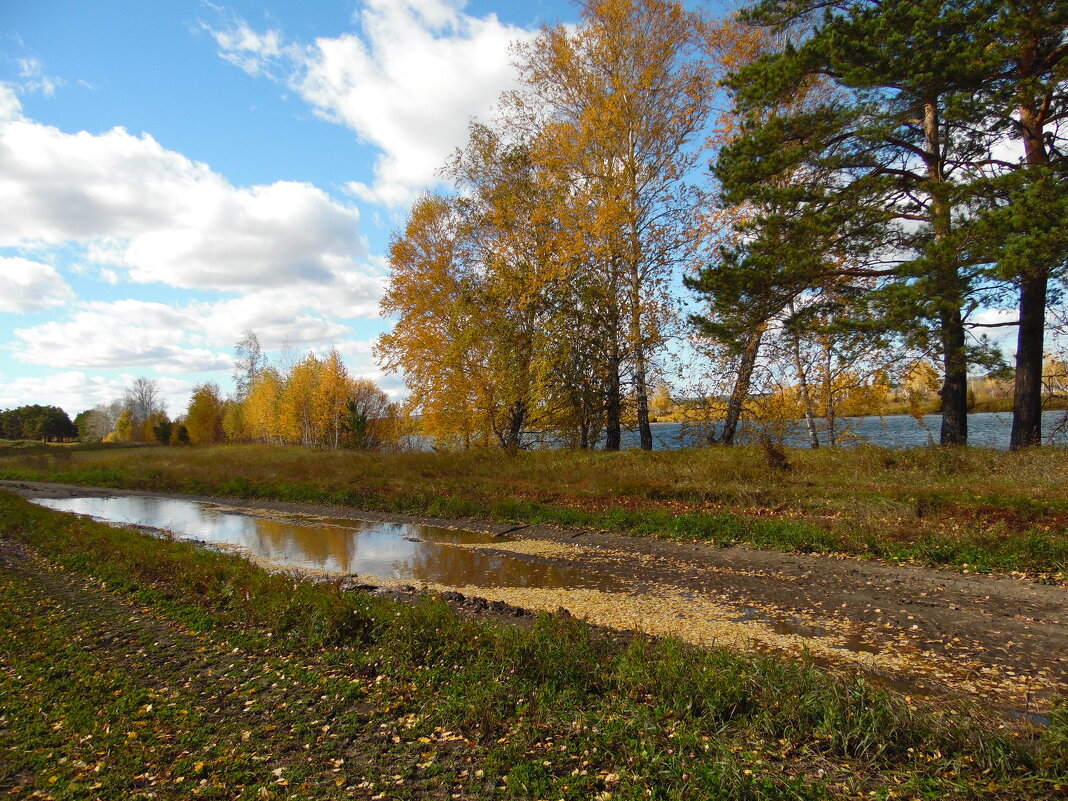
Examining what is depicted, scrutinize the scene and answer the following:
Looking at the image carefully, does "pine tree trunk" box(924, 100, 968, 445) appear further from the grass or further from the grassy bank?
the grass

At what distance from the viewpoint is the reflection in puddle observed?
1083 cm

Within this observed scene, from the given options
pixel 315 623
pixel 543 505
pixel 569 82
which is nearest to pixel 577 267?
pixel 569 82

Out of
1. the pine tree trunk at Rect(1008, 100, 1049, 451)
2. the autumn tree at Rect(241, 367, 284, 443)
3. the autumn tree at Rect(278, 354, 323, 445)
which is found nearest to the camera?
the pine tree trunk at Rect(1008, 100, 1049, 451)

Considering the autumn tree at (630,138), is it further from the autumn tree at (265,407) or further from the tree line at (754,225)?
the autumn tree at (265,407)

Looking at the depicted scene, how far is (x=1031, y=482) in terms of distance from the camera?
11.0m

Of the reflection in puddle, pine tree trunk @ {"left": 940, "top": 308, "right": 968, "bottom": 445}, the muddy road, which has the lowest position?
the reflection in puddle

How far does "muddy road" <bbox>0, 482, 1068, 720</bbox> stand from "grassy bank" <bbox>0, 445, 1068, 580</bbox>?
0.66 metres

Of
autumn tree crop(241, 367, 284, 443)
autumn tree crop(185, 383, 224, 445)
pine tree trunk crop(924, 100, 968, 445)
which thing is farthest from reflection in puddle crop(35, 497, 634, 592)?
autumn tree crop(185, 383, 224, 445)

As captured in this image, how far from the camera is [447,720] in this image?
15.8ft

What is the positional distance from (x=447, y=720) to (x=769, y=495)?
10339 mm

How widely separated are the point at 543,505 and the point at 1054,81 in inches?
556

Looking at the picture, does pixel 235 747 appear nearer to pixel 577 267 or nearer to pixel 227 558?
pixel 227 558

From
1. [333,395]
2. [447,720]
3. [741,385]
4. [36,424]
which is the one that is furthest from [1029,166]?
[36,424]

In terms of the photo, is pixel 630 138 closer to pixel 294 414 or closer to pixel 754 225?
pixel 754 225
